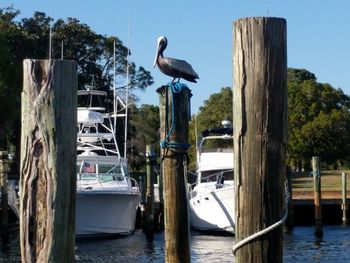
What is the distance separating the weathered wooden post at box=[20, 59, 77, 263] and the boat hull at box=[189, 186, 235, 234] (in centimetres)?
2149

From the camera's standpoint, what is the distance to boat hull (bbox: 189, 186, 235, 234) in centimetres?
2862

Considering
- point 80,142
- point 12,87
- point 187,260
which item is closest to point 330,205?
point 80,142

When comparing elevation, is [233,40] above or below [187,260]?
above

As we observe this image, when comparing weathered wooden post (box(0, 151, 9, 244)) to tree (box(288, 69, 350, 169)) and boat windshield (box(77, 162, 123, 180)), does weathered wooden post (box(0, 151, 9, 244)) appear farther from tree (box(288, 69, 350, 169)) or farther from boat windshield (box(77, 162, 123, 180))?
tree (box(288, 69, 350, 169))

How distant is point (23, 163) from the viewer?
714 centimetres

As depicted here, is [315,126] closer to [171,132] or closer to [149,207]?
[149,207]

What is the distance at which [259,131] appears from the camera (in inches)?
242

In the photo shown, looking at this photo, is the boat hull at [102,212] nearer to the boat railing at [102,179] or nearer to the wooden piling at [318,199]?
the boat railing at [102,179]

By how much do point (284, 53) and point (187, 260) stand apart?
524 centimetres

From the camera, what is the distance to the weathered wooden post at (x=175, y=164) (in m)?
10.5

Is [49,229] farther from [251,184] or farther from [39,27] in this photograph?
[39,27]

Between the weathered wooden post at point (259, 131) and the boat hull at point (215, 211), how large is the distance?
72.7ft

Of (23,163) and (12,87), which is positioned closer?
(23,163)

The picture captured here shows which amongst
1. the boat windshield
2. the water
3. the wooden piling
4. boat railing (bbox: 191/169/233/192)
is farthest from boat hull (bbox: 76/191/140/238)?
the wooden piling
